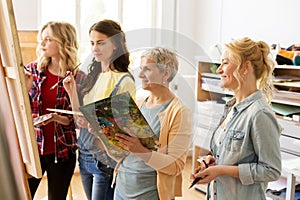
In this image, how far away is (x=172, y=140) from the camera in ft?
4.08

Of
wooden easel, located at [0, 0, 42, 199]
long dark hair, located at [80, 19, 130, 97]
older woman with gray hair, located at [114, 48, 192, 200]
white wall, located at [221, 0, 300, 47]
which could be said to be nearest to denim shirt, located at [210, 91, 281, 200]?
older woman with gray hair, located at [114, 48, 192, 200]

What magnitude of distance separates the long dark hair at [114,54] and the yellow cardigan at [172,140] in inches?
9.6

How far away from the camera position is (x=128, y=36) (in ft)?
4.14

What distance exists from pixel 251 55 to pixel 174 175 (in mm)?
504

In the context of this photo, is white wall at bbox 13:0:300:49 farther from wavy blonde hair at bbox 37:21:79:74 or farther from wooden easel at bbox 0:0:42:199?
wooden easel at bbox 0:0:42:199

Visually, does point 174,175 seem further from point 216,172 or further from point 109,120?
point 109,120

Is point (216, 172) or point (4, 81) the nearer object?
point (4, 81)

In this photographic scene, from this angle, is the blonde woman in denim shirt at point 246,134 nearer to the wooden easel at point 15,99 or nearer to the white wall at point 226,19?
the wooden easel at point 15,99

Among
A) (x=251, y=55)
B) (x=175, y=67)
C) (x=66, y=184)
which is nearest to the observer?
(x=175, y=67)

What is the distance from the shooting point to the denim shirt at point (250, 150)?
1.29 metres

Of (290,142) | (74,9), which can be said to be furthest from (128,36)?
(74,9)

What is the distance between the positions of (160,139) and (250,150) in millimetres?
334

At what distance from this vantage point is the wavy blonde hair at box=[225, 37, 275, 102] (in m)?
1.37

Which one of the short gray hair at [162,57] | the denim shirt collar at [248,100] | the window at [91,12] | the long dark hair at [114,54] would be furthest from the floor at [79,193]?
the short gray hair at [162,57]
